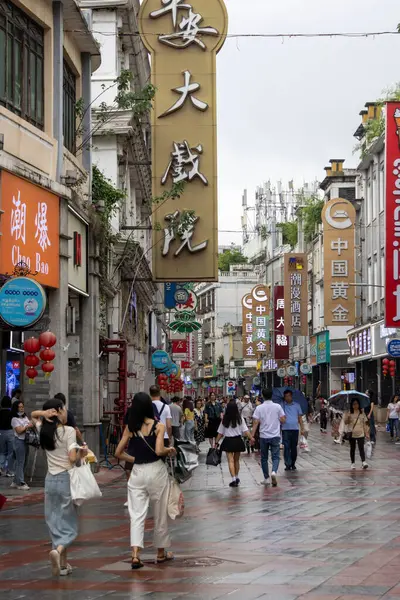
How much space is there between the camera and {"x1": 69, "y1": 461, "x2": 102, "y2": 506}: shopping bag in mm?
11508

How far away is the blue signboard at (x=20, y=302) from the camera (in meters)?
18.6

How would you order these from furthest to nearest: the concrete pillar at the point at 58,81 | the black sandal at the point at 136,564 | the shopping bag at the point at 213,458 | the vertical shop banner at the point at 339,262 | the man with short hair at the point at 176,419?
the vertical shop banner at the point at 339,262 < the man with short hair at the point at 176,419 < the concrete pillar at the point at 58,81 < the shopping bag at the point at 213,458 < the black sandal at the point at 136,564

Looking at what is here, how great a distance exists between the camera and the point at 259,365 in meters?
111

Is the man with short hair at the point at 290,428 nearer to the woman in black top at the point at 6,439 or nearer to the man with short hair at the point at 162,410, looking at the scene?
the woman in black top at the point at 6,439

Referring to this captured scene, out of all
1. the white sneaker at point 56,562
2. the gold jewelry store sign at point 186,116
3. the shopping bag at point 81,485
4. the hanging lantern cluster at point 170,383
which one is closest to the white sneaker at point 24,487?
the shopping bag at point 81,485

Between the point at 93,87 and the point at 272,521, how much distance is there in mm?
24422

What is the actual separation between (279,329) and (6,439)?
71015 millimetres

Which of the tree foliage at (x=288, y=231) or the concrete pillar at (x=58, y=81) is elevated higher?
the tree foliage at (x=288, y=231)

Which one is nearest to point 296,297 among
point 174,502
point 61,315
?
point 61,315

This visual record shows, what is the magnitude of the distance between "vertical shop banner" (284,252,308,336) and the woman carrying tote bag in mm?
62069

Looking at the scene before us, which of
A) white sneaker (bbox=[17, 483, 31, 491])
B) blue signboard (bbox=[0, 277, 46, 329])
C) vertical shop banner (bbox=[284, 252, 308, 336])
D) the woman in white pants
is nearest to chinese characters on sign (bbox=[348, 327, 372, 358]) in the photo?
vertical shop banner (bbox=[284, 252, 308, 336])

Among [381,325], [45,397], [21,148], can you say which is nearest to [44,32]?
[21,148]

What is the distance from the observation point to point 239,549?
12883 millimetres

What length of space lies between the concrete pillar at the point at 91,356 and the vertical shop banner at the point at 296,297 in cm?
4623
